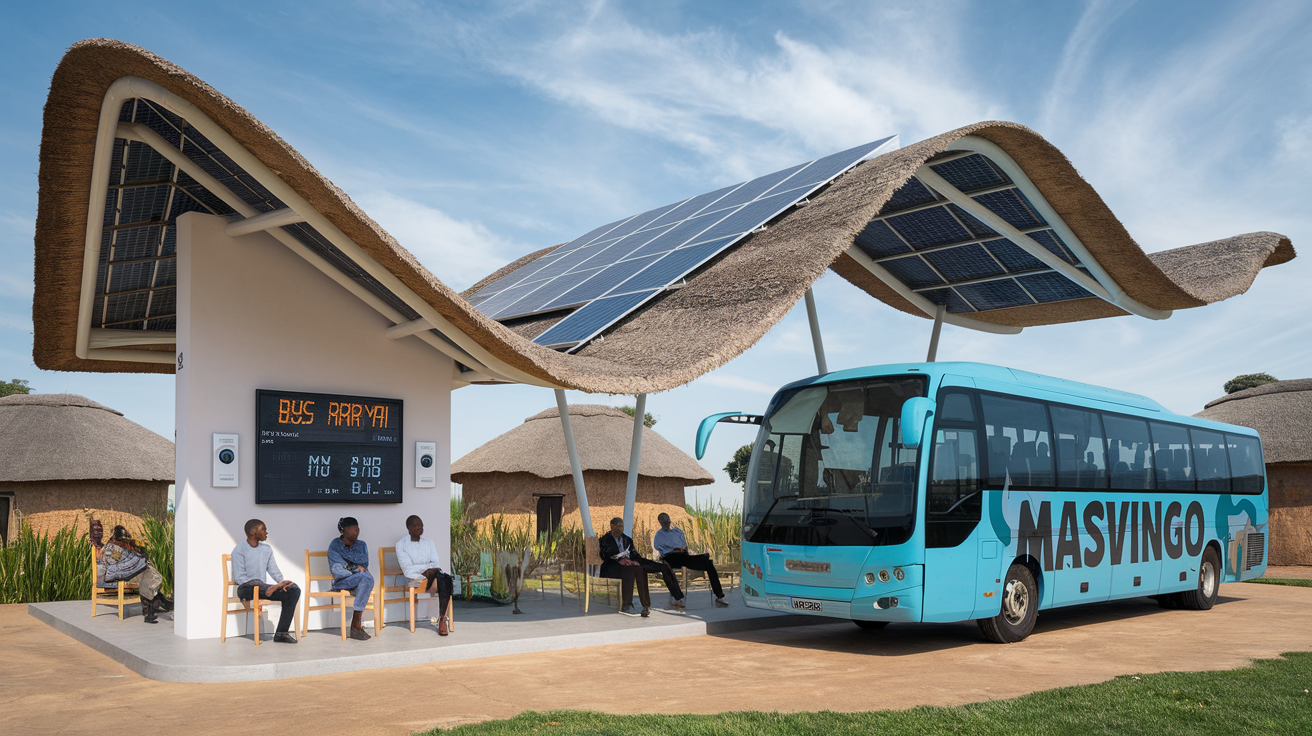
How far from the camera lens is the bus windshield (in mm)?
10352

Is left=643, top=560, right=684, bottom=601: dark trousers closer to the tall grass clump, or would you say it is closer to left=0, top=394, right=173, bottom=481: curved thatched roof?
the tall grass clump

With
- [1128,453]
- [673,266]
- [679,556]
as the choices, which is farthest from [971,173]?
[679,556]

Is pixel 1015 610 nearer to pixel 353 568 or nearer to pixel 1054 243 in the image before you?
pixel 1054 243

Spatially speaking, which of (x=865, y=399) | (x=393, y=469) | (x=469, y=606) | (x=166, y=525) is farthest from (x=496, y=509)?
(x=865, y=399)

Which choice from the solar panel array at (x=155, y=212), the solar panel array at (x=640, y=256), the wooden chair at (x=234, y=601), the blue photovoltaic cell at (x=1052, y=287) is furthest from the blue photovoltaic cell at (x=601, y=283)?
the blue photovoltaic cell at (x=1052, y=287)

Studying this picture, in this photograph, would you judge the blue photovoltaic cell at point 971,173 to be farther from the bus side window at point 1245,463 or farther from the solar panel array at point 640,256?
the bus side window at point 1245,463

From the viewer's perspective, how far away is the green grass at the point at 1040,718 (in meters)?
6.43

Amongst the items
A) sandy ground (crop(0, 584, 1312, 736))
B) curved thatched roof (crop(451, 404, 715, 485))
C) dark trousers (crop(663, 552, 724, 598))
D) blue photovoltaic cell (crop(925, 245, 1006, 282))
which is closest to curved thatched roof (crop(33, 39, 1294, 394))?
blue photovoltaic cell (crop(925, 245, 1006, 282))

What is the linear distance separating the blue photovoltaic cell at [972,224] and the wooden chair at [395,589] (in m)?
10.3

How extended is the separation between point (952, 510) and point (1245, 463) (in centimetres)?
915

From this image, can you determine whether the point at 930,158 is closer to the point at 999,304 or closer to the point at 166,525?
the point at 999,304

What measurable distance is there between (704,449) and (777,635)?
8.78ft

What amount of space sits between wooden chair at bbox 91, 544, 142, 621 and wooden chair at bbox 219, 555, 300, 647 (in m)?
2.90

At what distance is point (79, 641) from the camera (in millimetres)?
11227
